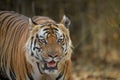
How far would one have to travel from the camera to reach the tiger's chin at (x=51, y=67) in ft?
22.2

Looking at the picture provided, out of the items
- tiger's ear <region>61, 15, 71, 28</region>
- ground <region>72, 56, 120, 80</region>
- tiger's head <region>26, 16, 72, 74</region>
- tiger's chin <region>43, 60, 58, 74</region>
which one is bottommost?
ground <region>72, 56, 120, 80</region>

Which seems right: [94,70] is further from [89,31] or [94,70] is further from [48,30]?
[48,30]

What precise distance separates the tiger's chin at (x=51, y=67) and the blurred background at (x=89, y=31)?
4.74 m

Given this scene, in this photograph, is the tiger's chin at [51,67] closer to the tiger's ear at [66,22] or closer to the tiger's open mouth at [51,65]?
the tiger's open mouth at [51,65]

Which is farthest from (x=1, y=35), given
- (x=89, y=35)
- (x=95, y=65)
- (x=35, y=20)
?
(x=89, y=35)

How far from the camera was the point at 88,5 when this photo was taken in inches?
584

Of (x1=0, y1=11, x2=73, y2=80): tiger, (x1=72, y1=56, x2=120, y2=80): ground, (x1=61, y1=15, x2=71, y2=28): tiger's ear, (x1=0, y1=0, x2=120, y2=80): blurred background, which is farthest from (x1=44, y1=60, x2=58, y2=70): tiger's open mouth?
(x1=0, y1=0, x2=120, y2=80): blurred background

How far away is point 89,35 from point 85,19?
839 mm

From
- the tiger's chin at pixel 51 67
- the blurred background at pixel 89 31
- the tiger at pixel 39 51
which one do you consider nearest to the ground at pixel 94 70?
the blurred background at pixel 89 31

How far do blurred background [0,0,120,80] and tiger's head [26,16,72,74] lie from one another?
14.8 feet

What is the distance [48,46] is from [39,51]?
0.49 ft

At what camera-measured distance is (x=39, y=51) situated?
691cm

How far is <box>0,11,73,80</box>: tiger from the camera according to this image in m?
6.83

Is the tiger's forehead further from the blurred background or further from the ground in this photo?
the blurred background
